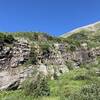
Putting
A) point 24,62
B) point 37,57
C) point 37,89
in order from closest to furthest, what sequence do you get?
point 37,89, point 24,62, point 37,57

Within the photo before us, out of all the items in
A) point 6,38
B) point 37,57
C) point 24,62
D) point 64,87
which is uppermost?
point 6,38

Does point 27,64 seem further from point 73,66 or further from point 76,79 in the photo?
point 73,66

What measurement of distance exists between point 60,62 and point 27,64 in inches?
376

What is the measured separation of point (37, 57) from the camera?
40.9 metres

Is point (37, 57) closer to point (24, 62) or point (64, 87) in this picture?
point (24, 62)

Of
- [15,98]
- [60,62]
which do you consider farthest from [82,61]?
[15,98]

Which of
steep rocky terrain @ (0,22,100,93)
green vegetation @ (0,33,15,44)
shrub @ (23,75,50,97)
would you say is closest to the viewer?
shrub @ (23,75,50,97)

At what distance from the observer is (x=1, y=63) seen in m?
36.6

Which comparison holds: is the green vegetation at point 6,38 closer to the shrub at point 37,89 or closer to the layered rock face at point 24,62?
the layered rock face at point 24,62

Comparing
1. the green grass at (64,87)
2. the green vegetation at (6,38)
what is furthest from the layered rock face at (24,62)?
the green grass at (64,87)

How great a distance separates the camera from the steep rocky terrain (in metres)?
36.8

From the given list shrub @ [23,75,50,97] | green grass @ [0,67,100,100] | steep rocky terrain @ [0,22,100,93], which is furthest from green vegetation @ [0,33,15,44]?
shrub @ [23,75,50,97]

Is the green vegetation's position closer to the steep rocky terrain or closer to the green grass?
the steep rocky terrain

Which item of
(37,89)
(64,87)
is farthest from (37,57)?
(37,89)
